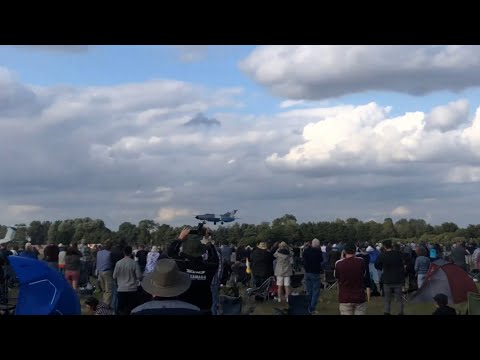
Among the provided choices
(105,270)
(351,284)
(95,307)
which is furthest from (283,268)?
(95,307)

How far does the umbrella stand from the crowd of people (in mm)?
627

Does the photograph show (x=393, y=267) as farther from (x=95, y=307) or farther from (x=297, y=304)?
(x=95, y=307)

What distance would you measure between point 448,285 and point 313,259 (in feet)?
8.53

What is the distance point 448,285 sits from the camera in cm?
1222

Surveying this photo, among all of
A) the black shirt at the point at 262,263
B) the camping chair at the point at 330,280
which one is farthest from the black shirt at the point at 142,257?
the camping chair at the point at 330,280

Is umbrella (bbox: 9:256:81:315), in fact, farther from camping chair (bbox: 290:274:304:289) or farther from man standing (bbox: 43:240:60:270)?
camping chair (bbox: 290:274:304:289)

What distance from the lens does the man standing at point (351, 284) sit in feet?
30.5

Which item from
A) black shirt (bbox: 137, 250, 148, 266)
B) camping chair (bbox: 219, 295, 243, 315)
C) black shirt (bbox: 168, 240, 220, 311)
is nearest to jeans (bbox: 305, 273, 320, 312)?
camping chair (bbox: 219, 295, 243, 315)

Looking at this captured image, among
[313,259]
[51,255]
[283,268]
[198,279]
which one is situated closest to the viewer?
[198,279]

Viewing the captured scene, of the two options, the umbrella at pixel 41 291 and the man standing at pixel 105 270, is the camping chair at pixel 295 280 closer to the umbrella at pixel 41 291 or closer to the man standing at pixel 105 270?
the man standing at pixel 105 270
